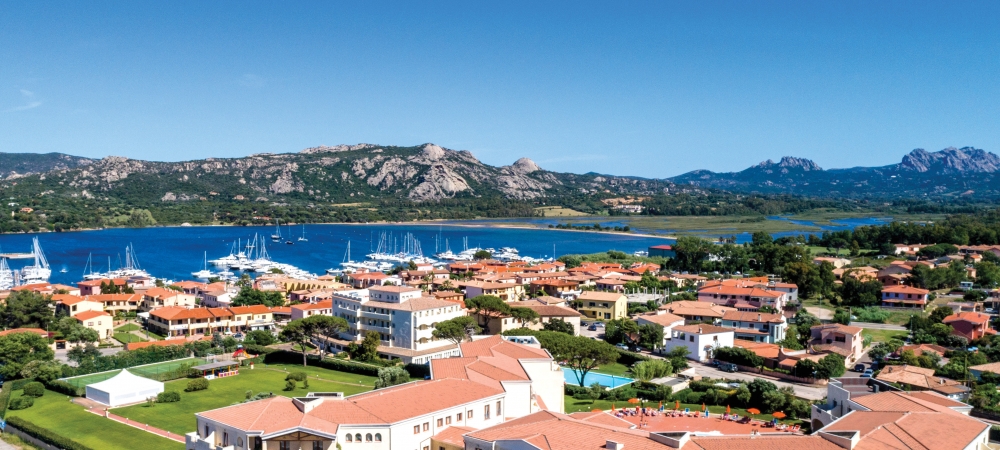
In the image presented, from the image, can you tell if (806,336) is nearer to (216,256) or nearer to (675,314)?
(675,314)

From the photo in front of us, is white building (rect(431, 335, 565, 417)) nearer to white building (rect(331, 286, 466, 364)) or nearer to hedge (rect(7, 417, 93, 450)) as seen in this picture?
white building (rect(331, 286, 466, 364))

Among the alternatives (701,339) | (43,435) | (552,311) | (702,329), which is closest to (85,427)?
(43,435)

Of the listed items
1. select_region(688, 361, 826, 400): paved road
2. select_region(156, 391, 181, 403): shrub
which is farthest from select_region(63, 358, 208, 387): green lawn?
select_region(688, 361, 826, 400): paved road

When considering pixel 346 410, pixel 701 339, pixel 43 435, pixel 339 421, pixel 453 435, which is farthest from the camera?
pixel 701 339

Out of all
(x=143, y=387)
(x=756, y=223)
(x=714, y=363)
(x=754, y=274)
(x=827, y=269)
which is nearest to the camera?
(x=143, y=387)

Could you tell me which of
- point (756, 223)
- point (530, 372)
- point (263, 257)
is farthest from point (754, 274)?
point (756, 223)

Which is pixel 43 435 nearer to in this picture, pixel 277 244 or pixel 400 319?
pixel 400 319

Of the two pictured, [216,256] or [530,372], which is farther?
[216,256]
